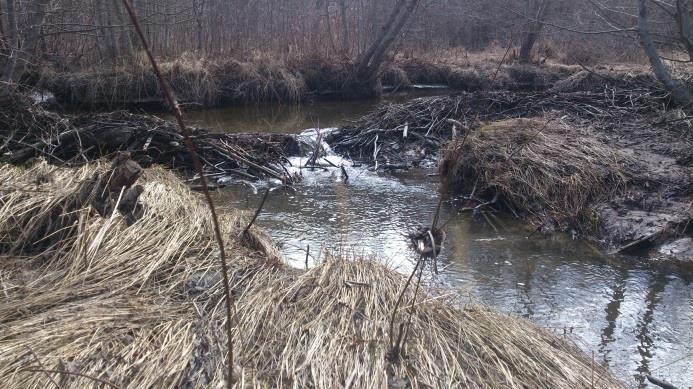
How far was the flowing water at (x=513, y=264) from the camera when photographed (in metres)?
4.50

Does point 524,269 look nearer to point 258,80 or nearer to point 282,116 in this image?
point 282,116

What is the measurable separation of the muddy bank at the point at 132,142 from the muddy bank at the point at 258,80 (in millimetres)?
3755

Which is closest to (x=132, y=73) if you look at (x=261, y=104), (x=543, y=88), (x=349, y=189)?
(x=261, y=104)

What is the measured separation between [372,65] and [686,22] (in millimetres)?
8373

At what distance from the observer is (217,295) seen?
149 inches

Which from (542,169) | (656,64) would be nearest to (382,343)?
(542,169)

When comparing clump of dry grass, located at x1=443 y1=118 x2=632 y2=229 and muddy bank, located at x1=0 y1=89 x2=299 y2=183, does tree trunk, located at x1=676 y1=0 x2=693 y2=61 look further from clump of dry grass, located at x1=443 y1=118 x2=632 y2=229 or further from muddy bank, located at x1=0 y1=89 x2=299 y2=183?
muddy bank, located at x1=0 y1=89 x2=299 y2=183

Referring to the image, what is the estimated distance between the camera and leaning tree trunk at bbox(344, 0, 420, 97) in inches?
545

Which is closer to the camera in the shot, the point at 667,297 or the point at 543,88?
the point at 667,297

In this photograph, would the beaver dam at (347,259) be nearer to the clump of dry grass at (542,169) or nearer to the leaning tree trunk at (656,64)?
the clump of dry grass at (542,169)

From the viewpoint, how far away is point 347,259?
14.4ft

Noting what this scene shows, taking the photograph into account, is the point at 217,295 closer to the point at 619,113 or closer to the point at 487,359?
the point at 487,359

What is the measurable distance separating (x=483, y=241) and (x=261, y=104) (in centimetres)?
914

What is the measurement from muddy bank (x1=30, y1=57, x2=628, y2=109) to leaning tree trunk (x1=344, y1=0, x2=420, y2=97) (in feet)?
0.84
